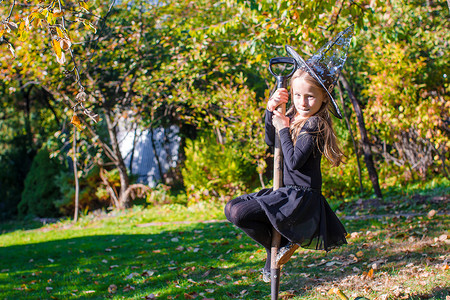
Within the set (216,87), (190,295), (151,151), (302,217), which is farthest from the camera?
(151,151)

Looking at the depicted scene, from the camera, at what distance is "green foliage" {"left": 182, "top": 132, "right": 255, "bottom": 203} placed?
9.77 metres

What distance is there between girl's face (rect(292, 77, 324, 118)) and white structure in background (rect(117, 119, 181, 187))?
9.70 m

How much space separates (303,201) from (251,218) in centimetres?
34

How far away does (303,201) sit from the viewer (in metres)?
2.75

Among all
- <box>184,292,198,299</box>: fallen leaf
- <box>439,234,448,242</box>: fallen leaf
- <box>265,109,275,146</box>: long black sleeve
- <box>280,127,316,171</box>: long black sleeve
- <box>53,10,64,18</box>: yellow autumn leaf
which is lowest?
<box>184,292,198,299</box>: fallen leaf

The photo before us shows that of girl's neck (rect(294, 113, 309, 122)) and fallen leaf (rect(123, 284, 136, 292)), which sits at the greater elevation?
girl's neck (rect(294, 113, 309, 122))

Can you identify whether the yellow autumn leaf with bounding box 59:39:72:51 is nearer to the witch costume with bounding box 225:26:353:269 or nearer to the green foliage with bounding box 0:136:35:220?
the witch costume with bounding box 225:26:353:269

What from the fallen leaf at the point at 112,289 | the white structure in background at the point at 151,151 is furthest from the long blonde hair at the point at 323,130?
the white structure in background at the point at 151,151

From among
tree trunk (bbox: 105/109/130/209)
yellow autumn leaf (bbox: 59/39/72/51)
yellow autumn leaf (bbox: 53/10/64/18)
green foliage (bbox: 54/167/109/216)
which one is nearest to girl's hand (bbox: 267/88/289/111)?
yellow autumn leaf (bbox: 59/39/72/51)

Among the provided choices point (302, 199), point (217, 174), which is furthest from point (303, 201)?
point (217, 174)

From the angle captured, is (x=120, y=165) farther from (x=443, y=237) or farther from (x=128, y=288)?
(x=443, y=237)

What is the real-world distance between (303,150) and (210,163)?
721 centimetres

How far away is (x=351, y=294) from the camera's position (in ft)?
11.2

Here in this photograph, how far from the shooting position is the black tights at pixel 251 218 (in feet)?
9.06
